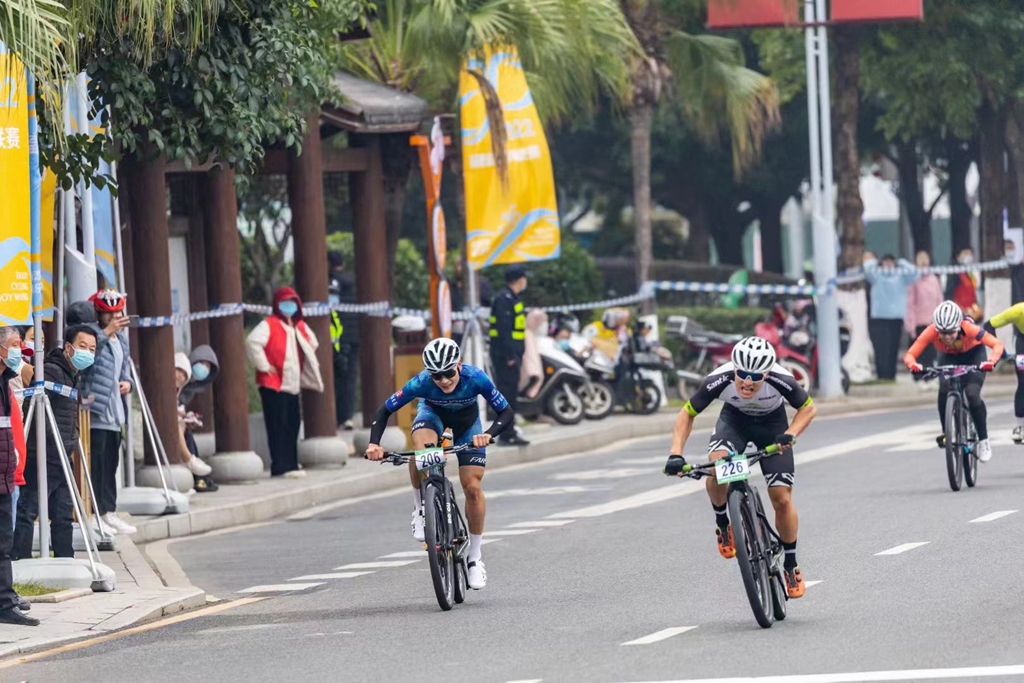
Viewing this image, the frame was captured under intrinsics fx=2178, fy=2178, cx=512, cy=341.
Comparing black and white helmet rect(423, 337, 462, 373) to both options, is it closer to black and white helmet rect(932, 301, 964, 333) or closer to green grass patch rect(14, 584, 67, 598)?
green grass patch rect(14, 584, 67, 598)

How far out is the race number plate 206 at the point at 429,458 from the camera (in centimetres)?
1281

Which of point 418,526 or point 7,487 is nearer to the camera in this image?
point 7,487

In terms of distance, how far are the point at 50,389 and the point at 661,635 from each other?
5.14 meters

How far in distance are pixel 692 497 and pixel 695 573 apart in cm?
525

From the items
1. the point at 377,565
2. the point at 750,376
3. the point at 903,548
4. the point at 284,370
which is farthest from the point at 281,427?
the point at 750,376

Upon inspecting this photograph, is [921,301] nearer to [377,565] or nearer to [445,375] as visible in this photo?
[377,565]

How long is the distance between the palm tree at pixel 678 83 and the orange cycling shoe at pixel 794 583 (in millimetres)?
20236

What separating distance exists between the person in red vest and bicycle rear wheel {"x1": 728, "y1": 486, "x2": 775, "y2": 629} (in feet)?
33.4

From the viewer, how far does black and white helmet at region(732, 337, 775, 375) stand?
11328 mm

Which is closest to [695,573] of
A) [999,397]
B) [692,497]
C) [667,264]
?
[692,497]

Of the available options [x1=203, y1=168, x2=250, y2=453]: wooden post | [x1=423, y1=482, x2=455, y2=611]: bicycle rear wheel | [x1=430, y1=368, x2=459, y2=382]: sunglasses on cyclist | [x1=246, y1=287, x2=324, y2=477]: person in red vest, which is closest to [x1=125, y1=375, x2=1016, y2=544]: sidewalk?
[x1=246, y1=287, x2=324, y2=477]: person in red vest

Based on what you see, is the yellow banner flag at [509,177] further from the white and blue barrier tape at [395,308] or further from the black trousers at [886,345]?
the black trousers at [886,345]

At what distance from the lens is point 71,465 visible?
14.9 metres

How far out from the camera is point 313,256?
73.5 ft
